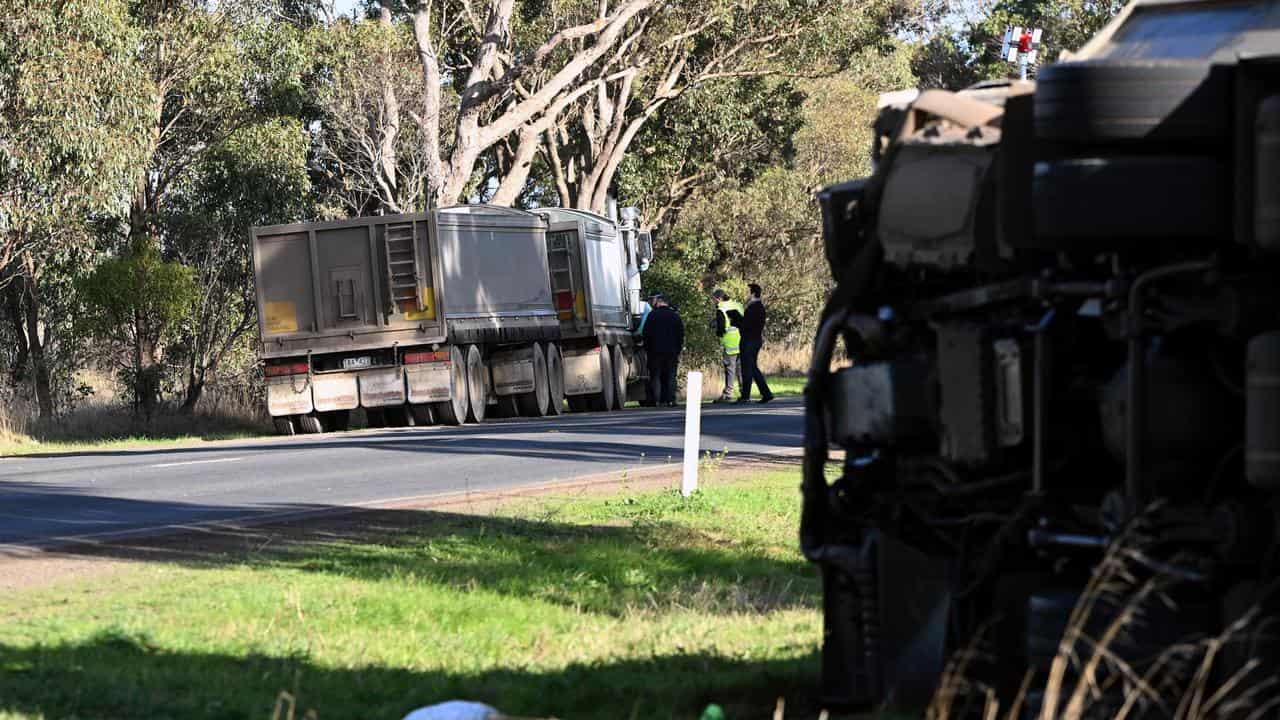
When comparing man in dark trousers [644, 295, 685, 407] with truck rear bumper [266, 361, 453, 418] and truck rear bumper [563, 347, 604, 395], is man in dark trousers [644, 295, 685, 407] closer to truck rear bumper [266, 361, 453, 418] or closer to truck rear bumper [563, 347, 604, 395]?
truck rear bumper [563, 347, 604, 395]

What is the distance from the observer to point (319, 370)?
30859 millimetres

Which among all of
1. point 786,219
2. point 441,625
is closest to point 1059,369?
point 441,625

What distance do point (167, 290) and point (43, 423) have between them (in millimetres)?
3154

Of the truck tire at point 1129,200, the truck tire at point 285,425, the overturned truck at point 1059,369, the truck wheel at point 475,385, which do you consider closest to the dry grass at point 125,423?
the truck tire at point 285,425

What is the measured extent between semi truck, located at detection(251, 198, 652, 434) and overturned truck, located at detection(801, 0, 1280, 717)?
24.6 meters

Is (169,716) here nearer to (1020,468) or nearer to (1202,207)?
(1020,468)

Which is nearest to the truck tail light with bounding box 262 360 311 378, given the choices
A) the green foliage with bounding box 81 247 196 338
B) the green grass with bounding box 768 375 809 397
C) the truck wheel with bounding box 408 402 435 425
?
the truck wheel with bounding box 408 402 435 425

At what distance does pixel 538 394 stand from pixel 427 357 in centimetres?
321

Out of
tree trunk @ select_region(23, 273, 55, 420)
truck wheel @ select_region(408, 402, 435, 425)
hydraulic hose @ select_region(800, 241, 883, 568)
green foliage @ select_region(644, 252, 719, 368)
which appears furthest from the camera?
green foliage @ select_region(644, 252, 719, 368)

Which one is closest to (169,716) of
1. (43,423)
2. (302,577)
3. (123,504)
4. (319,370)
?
(302,577)

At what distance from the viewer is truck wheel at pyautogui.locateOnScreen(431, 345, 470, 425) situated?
30328 millimetres

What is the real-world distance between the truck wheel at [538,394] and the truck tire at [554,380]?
143 millimetres

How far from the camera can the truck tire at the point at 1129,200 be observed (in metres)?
4.41

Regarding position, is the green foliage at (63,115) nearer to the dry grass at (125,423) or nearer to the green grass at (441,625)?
the dry grass at (125,423)
